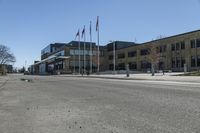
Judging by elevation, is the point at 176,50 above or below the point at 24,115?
above

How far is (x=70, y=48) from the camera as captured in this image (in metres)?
119

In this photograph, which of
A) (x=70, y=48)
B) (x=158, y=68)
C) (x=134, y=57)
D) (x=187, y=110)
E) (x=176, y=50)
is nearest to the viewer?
(x=187, y=110)

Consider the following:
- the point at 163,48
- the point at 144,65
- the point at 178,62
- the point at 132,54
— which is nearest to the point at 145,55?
the point at 144,65

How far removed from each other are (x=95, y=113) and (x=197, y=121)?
329 cm

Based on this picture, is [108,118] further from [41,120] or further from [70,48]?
[70,48]

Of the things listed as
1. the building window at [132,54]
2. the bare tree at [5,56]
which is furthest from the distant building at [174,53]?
the bare tree at [5,56]

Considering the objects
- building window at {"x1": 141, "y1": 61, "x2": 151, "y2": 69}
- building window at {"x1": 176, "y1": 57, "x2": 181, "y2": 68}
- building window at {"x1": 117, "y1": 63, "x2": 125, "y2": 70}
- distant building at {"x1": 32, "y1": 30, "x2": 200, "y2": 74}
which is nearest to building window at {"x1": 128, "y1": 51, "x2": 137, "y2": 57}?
distant building at {"x1": 32, "y1": 30, "x2": 200, "y2": 74}

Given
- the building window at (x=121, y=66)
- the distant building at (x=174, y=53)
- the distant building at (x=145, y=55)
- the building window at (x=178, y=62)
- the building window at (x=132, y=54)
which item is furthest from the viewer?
the building window at (x=121, y=66)

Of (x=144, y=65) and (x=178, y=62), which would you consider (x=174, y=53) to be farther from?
(x=144, y=65)

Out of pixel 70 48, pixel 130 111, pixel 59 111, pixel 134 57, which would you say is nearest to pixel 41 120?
pixel 59 111

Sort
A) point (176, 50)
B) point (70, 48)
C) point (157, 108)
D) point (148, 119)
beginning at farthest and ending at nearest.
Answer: point (70, 48)
point (176, 50)
point (157, 108)
point (148, 119)

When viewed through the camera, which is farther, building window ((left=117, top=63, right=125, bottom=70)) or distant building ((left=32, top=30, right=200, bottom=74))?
building window ((left=117, top=63, right=125, bottom=70))

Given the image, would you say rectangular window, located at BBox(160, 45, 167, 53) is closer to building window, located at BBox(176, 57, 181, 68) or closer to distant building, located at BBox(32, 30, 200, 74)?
distant building, located at BBox(32, 30, 200, 74)

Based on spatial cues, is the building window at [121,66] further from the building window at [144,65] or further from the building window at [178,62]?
the building window at [178,62]
